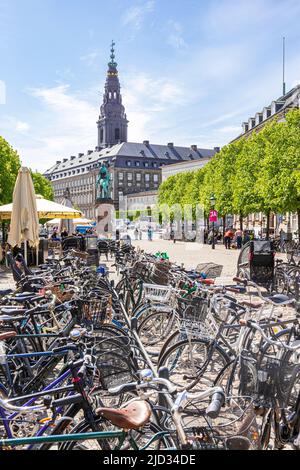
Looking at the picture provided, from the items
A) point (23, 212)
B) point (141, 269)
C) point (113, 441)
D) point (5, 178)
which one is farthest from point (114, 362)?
point (5, 178)

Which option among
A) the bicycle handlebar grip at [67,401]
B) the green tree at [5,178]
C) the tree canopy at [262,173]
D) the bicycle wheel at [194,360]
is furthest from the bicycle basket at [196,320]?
the green tree at [5,178]

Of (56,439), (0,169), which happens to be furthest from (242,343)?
(0,169)

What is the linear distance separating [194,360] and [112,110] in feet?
474

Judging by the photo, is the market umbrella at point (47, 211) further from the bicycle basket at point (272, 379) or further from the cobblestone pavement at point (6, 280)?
the bicycle basket at point (272, 379)

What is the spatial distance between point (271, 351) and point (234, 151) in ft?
150

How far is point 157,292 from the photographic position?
742cm

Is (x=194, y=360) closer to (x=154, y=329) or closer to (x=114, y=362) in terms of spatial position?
(x=114, y=362)

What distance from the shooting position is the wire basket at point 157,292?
7.12m

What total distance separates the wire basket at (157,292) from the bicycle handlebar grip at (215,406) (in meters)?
4.37

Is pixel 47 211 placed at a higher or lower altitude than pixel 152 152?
lower

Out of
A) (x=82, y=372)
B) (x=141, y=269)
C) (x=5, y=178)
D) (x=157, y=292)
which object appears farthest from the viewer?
(x=5, y=178)

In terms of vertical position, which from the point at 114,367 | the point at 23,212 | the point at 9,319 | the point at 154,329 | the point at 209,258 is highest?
the point at 23,212

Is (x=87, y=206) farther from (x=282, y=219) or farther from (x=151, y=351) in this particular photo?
(x=151, y=351)

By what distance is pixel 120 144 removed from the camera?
5605 inches
